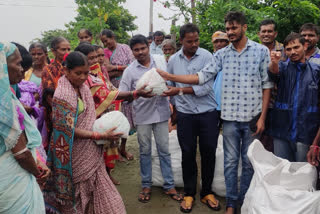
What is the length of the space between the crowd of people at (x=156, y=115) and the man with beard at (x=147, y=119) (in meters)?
0.01

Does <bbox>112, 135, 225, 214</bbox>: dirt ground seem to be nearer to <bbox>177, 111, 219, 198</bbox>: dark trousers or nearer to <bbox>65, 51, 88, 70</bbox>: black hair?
<bbox>177, 111, 219, 198</bbox>: dark trousers

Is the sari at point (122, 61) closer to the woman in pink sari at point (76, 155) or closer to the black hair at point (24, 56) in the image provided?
the woman in pink sari at point (76, 155)

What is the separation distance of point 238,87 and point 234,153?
2.25ft

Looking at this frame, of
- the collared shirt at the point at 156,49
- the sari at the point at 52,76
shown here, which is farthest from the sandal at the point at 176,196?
the collared shirt at the point at 156,49

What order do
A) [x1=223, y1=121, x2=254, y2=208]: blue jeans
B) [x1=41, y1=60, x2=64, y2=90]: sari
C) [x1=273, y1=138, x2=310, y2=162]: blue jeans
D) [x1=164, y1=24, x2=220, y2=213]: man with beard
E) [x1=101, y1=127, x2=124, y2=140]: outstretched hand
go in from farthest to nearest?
1. [x1=164, y1=24, x2=220, y2=213]: man with beard
2. [x1=223, y1=121, x2=254, y2=208]: blue jeans
3. [x1=41, y1=60, x2=64, y2=90]: sari
4. [x1=273, y1=138, x2=310, y2=162]: blue jeans
5. [x1=101, y1=127, x2=124, y2=140]: outstretched hand

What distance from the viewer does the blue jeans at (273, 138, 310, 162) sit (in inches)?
96.8

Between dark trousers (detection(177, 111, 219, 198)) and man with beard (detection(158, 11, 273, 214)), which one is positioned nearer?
man with beard (detection(158, 11, 273, 214))

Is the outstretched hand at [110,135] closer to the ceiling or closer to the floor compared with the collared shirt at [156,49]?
closer to the floor

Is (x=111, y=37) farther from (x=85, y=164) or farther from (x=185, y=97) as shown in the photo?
(x=85, y=164)

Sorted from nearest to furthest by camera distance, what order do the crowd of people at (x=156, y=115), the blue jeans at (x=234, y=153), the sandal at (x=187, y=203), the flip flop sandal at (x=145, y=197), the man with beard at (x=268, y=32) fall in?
the crowd of people at (x=156, y=115)
the blue jeans at (x=234, y=153)
the sandal at (x=187, y=203)
the flip flop sandal at (x=145, y=197)
the man with beard at (x=268, y=32)

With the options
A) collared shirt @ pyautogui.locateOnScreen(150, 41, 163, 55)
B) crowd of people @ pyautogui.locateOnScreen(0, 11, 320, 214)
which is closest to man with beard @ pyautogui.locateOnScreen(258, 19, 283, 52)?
crowd of people @ pyautogui.locateOnScreen(0, 11, 320, 214)

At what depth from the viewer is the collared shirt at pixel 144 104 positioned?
10.8 ft

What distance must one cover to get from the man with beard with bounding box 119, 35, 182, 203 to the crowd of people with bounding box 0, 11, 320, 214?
12mm

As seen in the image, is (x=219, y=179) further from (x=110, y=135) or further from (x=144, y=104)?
(x=110, y=135)
